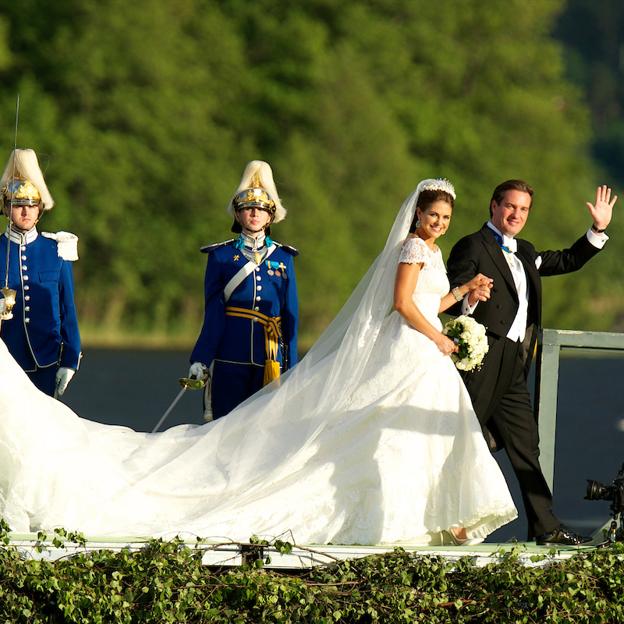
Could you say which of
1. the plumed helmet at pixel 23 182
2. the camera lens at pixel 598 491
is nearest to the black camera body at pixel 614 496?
the camera lens at pixel 598 491

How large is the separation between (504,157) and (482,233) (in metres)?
32.4

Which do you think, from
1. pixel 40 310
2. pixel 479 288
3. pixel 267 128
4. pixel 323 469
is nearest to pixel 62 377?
pixel 40 310

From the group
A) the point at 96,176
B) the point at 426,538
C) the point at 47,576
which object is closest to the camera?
the point at 47,576

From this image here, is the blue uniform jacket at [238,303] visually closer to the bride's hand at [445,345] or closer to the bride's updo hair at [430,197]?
the bride's updo hair at [430,197]

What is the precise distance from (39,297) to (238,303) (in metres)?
0.93

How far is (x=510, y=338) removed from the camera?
762 cm

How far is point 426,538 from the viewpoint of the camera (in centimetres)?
727

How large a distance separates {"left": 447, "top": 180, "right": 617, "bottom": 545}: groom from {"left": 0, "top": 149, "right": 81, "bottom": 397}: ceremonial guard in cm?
190

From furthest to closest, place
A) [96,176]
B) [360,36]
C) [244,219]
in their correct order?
[360,36]
[96,176]
[244,219]

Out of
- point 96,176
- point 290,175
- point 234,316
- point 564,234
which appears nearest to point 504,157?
point 564,234

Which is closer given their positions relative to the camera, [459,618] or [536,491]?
[459,618]

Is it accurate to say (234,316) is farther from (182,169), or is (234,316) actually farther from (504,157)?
(504,157)

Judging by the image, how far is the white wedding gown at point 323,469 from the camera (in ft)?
23.6

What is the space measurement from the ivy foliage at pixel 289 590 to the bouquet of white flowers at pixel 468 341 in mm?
796
